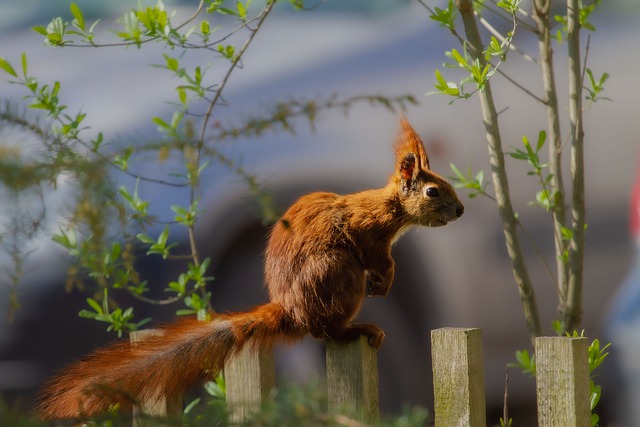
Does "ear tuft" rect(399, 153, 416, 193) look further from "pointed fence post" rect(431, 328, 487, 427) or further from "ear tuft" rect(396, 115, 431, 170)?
"pointed fence post" rect(431, 328, 487, 427)

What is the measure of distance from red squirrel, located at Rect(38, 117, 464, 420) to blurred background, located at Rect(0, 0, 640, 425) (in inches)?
39.2

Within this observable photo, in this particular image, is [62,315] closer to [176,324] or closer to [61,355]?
[61,355]

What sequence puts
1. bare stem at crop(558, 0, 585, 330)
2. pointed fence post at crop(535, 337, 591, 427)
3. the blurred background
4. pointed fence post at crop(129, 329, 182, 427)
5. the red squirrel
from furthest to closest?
the blurred background
bare stem at crop(558, 0, 585, 330)
pointed fence post at crop(129, 329, 182, 427)
the red squirrel
pointed fence post at crop(535, 337, 591, 427)

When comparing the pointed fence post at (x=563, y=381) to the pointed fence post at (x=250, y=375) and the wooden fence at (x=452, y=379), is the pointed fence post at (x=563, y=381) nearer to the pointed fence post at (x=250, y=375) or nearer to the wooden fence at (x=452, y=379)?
the wooden fence at (x=452, y=379)

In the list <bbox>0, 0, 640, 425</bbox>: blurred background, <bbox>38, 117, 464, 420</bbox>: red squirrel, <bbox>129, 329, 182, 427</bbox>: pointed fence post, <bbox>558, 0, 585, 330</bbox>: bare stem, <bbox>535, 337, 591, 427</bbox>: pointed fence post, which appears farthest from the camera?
<bbox>0, 0, 640, 425</bbox>: blurred background

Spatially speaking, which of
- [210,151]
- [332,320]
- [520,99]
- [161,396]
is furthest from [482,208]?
[210,151]

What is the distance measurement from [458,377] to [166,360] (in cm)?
42

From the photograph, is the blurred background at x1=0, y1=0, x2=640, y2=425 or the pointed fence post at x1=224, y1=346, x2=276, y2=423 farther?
the blurred background at x1=0, y1=0, x2=640, y2=425

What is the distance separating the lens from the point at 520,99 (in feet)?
9.20

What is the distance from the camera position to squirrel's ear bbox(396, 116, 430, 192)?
169cm

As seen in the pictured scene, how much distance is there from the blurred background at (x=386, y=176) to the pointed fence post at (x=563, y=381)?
1.15m

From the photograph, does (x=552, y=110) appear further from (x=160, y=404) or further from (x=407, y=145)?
(x=160, y=404)

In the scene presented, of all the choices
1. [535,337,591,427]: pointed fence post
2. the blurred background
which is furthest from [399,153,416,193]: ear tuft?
the blurred background

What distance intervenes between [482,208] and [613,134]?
0.40 meters
